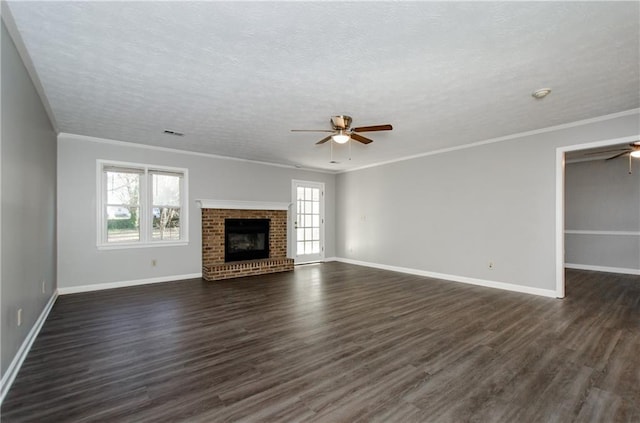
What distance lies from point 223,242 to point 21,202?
12.5ft

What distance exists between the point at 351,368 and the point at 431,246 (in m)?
4.20

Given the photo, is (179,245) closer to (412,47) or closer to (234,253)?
(234,253)

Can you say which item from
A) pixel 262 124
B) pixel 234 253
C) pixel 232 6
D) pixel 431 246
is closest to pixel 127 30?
pixel 232 6

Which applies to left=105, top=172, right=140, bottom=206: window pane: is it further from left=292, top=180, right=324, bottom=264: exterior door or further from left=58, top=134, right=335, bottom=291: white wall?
left=292, top=180, right=324, bottom=264: exterior door

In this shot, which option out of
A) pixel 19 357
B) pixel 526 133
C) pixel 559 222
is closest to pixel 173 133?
pixel 19 357

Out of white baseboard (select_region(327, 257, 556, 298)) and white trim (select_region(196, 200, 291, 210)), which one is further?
white trim (select_region(196, 200, 291, 210))

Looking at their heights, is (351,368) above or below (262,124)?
below

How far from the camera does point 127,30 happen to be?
6.97 feet

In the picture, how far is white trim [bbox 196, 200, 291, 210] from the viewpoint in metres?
5.95

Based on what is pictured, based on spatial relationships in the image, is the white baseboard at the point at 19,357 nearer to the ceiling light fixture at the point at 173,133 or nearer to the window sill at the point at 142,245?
the window sill at the point at 142,245

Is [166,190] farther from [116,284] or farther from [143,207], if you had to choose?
[116,284]

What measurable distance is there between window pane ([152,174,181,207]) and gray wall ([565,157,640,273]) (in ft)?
29.2

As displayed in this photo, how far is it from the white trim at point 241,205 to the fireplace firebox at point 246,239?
0.30 meters

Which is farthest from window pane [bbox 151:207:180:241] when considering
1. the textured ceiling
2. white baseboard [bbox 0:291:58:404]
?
white baseboard [bbox 0:291:58:404]
